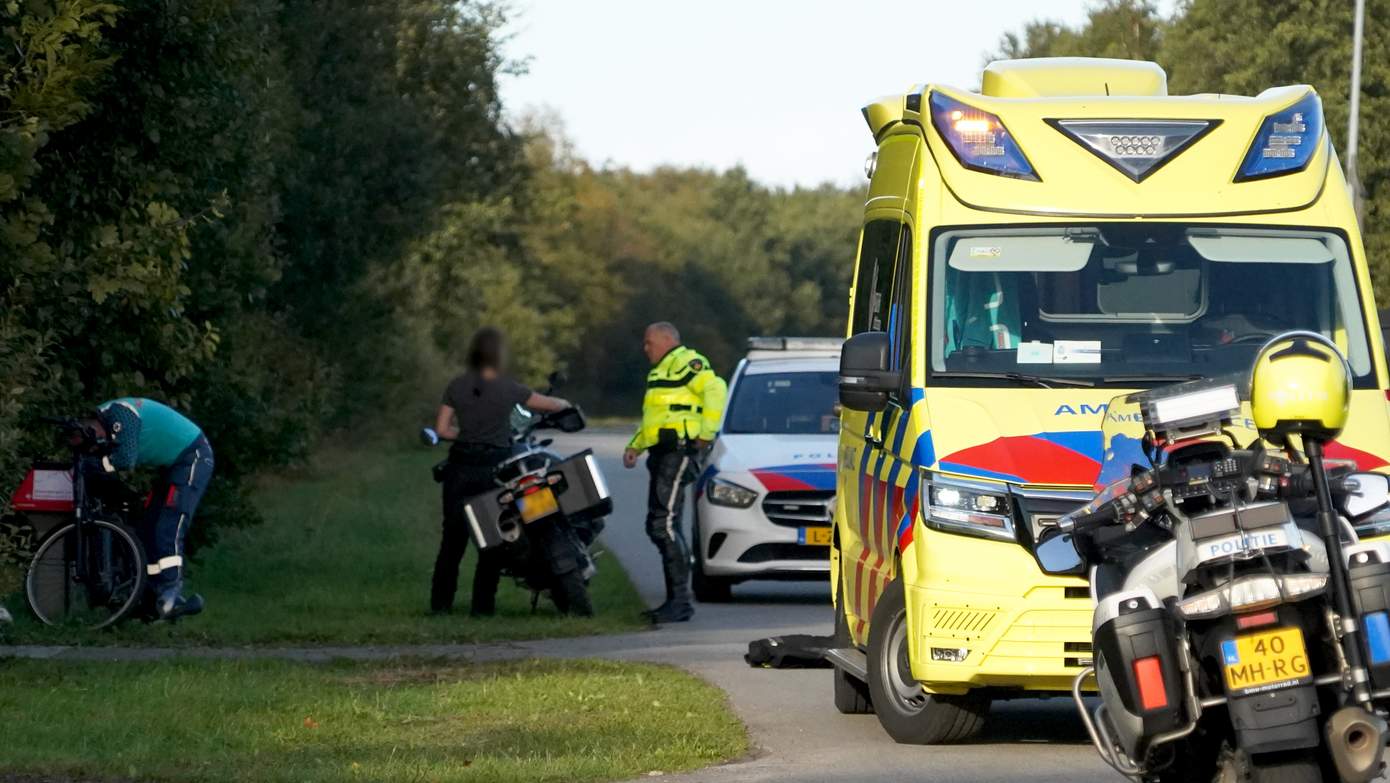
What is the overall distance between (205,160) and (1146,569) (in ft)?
39.5

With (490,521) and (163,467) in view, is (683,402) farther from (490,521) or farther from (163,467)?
(163,467)

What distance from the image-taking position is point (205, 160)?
16.7 meters

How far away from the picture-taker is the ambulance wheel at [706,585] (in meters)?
17.0

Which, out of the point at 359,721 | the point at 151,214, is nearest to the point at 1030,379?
the point at 359,721

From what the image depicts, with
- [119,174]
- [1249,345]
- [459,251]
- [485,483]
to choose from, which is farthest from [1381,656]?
[459,251]

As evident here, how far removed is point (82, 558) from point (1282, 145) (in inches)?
318

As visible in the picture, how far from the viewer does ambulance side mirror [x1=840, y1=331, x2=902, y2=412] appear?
30.7ft

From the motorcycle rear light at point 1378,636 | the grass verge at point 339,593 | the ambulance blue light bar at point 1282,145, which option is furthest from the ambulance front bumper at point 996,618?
the grass verge at point 339,593

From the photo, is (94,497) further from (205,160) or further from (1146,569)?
(1146,569)

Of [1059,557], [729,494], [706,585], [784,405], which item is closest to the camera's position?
[1059,557]

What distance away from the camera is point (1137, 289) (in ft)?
31.4

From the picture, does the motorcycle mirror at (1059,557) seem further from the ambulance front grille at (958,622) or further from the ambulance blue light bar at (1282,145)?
the ambulance blue light bar at (1282,145)

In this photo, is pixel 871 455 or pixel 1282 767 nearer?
pixel 1282 767

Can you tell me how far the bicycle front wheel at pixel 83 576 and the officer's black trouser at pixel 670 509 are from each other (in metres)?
3.43
